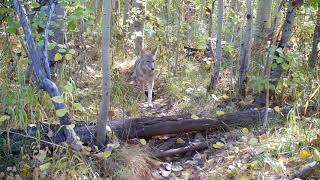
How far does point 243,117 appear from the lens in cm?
599

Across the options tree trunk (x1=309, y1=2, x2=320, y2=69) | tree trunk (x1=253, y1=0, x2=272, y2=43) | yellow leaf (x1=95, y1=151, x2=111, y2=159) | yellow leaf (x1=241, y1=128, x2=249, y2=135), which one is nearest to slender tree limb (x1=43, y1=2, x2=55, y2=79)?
yellow leaf (x1=95, y1=151, x2=111, y2=159)

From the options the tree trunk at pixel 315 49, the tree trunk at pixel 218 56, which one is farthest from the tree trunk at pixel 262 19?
the tree trunk at pixel 218 56

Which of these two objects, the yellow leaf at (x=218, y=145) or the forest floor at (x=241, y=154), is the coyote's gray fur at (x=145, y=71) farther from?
the yellow leaf at (x=218, y=145)

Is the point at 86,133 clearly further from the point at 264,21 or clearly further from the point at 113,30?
the point at 264,21

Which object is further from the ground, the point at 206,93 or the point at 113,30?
the point at 113,30

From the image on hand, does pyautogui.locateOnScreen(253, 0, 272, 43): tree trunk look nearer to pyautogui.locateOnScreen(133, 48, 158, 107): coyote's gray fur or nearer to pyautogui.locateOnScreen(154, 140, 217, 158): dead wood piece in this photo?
pyautogui.locateOnScreen(133, 48, 158, 107): coyote's gray fur

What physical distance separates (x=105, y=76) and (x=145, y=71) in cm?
353

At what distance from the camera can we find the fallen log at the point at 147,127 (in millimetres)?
4672

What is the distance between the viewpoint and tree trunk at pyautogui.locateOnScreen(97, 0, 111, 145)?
4363 millimetres

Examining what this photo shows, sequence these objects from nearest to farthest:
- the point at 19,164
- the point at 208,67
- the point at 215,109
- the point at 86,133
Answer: the point at 19,164
the point at 86,133
the point at 215,109
the point at 208,67

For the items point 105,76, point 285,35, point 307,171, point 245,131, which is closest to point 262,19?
point 285,35

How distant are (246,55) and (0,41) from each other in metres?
4.55

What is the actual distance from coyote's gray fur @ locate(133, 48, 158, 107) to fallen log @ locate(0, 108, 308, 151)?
201 centimetres

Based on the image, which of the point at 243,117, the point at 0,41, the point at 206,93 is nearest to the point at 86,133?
the point at 243,117
